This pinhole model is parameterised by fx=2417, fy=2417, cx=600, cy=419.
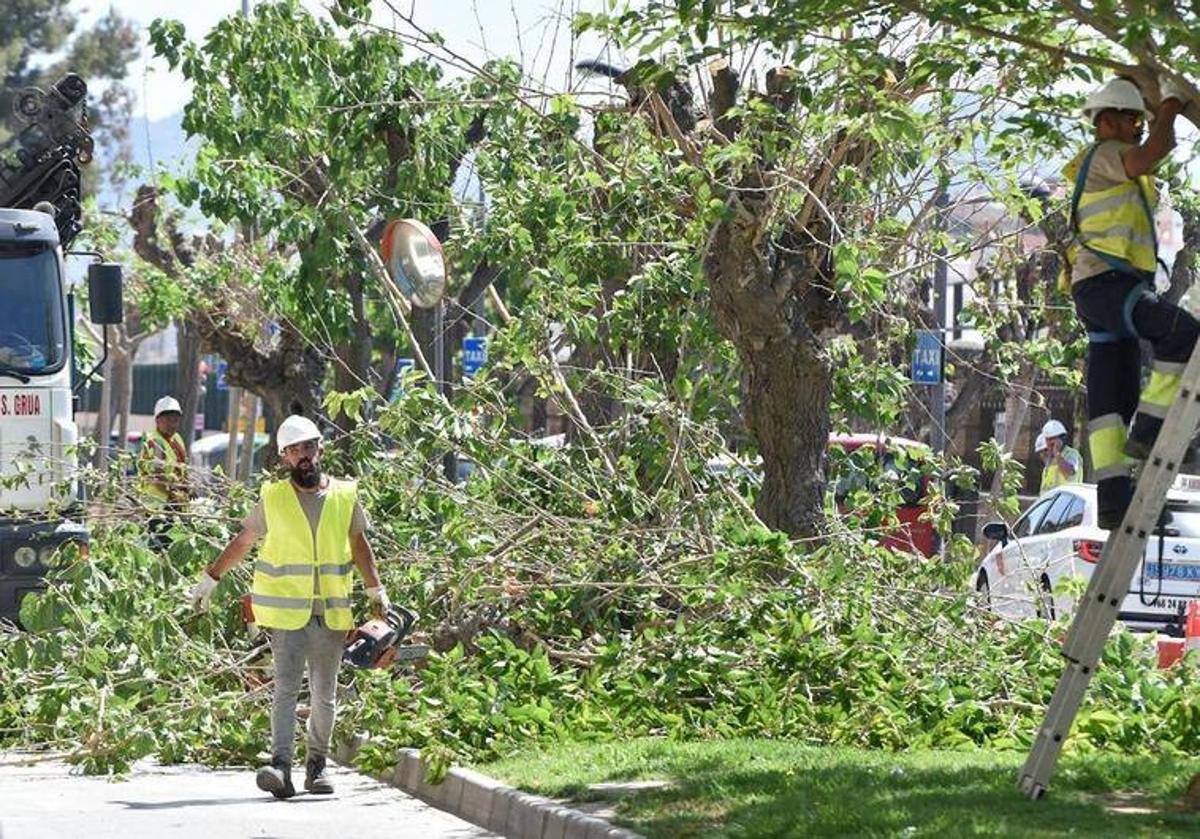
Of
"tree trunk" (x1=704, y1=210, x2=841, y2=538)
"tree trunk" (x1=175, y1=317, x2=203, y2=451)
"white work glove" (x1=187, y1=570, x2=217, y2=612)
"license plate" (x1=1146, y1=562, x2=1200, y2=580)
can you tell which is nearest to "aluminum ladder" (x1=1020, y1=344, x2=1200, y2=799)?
"white work glove" (x1=187, y1=570, x2=217, y2=612)

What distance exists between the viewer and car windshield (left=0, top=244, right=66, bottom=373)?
1697cm

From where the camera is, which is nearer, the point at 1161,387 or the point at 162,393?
the point at 1161,387

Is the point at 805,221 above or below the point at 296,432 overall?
above

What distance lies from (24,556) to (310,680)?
4549 mm

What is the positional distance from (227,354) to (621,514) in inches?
621

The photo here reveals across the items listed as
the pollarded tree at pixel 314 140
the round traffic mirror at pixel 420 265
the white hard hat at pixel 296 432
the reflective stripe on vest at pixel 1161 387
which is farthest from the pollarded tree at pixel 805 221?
the pollarded tree at pixel 314 140

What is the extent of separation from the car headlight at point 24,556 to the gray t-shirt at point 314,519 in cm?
436

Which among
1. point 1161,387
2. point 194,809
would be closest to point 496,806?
point 194,809

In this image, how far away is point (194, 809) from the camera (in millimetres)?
11430

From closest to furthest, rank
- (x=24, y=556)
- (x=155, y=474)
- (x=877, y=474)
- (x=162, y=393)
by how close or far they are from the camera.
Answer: (x=155, y=474) → (x=24, y=556) → (x=877, y=474) → (x=162, y=393)

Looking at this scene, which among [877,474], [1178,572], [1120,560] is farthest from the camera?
[1178,572]

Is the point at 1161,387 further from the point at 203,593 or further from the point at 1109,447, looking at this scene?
the point at 203,593

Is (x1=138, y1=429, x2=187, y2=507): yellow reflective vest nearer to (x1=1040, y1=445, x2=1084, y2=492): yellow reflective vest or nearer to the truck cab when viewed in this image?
the truck cab

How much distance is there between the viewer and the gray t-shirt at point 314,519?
12.0 m
